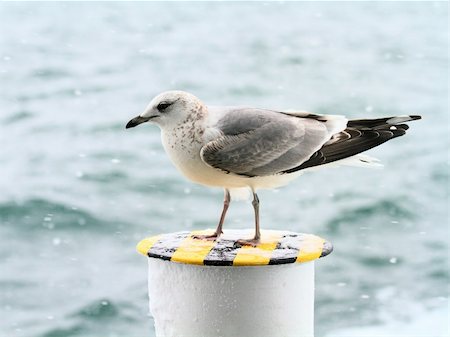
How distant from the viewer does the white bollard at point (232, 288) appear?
1.62 meters

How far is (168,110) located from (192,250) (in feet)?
1.09

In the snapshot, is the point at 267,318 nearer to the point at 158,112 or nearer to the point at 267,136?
the point at 267,136

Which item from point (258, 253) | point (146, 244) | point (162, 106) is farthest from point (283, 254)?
point (162, 106)

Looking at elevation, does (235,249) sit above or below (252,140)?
below

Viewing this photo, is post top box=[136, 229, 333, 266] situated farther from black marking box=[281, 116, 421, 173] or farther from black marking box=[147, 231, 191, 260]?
black marking box=[281, 116, 421, 173]

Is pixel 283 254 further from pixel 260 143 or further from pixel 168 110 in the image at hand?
pixel 168 110

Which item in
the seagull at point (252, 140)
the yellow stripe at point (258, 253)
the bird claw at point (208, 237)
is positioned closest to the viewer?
the yellow stripe at point (258, 253)

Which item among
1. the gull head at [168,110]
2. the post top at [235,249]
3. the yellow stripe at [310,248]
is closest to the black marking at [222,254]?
the post top at [235,249]

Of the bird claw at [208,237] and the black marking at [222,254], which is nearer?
the black marking at [222,254]

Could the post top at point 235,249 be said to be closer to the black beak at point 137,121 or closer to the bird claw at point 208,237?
the bird claw at point 208,237

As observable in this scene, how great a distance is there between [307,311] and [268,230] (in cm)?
27

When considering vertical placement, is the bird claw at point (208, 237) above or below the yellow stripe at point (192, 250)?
below

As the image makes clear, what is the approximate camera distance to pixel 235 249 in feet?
5.54

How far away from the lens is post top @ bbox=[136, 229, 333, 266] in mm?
1601
